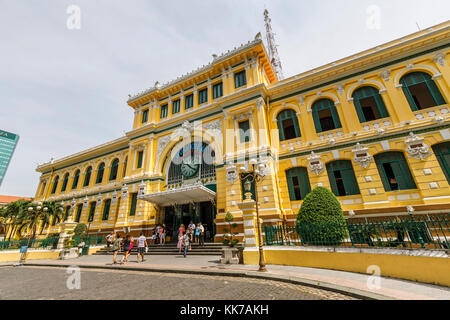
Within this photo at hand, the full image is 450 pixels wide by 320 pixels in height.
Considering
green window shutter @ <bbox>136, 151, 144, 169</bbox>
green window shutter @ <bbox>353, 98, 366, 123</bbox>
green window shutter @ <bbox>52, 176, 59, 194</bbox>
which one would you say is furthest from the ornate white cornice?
green window shutter @ <bbox>52, 176, 59, 194</bbox>

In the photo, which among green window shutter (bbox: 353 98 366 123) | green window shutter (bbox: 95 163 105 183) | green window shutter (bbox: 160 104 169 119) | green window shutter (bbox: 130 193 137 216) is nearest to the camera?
green window shutter (bbox: 353 98 366 123)

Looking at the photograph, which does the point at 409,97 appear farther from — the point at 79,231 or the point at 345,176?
the point at 79,231

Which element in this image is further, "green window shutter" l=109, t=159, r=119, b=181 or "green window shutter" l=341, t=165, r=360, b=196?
"green window shutter" l=109, t=159, r=119, b=181

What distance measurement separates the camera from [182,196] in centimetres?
1593

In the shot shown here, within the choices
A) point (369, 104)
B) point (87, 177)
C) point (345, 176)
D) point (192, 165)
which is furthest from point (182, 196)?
point (87, 177)

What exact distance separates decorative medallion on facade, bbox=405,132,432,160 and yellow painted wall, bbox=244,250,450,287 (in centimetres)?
805

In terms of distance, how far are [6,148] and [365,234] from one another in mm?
149742

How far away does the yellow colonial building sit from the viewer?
11461mm

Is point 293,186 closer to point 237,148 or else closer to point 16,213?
point 237,148

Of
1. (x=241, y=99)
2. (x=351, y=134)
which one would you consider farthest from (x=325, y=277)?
(x=241, y=99)

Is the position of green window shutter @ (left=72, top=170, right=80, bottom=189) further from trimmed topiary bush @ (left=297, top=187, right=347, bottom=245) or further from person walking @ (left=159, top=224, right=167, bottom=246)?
trimmed topiary bush @ (left=297, top=187, right=347, bottom=245)
